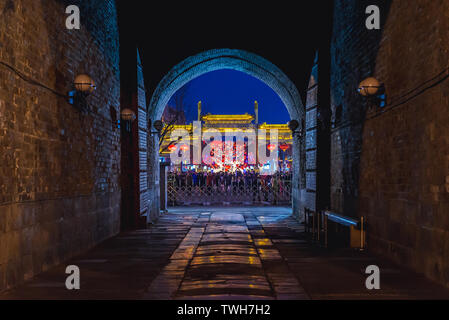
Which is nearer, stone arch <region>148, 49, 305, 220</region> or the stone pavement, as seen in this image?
the stone pavement

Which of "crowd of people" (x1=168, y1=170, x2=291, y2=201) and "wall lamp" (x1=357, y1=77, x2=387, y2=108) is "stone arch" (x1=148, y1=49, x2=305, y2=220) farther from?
"wall lamp" (x1=357, y1=77, x2=387, y2=108)

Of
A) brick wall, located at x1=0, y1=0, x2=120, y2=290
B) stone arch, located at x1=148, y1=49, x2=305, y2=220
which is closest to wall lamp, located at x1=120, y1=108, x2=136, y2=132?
brick wall, located at x1=0, y1=0, x2=120, y2=290

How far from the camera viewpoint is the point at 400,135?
6031mm

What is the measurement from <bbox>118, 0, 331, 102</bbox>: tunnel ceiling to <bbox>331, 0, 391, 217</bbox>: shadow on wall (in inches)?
78.6

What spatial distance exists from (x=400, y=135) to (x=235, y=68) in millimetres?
8453

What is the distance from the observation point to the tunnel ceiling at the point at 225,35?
1142 centimetres

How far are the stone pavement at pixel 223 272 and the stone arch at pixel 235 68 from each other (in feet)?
14.4

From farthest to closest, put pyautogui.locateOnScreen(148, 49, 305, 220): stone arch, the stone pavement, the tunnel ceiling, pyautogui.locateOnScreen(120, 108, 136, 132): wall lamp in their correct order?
pyautogui.locateOnScreen(148, 49, 305, 220): stone arch
the tunnel ceiling
pyautogui.locateOnScreen(120, 108, 136, 132): wall lamp
the stone pavement

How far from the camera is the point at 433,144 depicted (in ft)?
16.5

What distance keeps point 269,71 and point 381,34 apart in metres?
6.04

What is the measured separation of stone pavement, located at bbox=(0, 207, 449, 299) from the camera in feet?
14.7

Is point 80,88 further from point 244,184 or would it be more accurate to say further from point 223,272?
point 244,184

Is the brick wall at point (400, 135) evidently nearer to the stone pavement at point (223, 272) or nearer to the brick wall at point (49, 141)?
the stone pavement at point (223, 272)

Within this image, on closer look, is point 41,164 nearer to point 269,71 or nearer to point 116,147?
point 116,147
